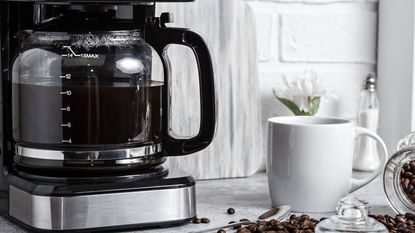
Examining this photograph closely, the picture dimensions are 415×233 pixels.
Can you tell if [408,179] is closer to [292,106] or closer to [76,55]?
[292,106]

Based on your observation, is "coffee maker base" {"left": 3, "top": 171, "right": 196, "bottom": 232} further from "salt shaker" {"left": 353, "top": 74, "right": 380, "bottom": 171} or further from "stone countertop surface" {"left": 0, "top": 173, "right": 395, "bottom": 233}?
"salt shaker" {"left": 353, "top": 74, "right": 380, "bottom": 171}

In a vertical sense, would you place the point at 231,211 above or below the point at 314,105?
below

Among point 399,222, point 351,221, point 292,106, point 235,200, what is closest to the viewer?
point 351,221

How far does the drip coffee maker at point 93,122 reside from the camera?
3.46ft

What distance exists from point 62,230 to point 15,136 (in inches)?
6.3

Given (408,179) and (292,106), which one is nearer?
(408,179)

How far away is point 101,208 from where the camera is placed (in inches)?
41.4

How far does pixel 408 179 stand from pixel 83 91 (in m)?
0.45

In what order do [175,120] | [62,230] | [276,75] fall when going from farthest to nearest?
[276,75]
[175,120]
[62,230]

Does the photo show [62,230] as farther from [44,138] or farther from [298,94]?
[298,94]

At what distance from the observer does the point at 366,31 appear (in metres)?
1.59

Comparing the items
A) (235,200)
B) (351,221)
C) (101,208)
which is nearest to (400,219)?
(351,221)

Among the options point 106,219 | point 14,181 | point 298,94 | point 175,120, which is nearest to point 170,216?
point 106,219

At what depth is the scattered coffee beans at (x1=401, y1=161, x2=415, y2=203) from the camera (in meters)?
1.18
